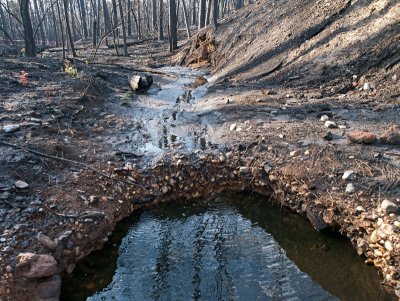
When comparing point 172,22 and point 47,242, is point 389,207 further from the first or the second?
point 172,22

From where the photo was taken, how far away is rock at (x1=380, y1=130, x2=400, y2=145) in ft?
18.2

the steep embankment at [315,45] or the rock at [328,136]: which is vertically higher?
the steep embankment at [315,45]

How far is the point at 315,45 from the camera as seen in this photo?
34.0 feet

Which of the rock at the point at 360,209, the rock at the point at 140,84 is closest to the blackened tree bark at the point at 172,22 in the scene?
the rock at the point at 140,84

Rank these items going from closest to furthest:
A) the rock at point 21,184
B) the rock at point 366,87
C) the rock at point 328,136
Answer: the rock at point 21,184 → the rock at point 328,136 → the rock at point 366,87

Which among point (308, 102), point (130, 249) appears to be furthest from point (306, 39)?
point (130, 249)

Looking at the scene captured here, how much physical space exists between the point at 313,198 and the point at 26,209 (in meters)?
3.86

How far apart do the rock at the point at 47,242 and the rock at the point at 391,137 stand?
498 cm

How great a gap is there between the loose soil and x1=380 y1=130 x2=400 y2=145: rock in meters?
0.14

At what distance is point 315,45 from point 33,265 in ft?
30.7

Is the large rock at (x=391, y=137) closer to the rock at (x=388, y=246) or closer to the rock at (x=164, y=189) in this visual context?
the rock at (x=388, y=246)

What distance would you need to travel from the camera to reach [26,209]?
14.5ft

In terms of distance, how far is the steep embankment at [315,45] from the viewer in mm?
8266

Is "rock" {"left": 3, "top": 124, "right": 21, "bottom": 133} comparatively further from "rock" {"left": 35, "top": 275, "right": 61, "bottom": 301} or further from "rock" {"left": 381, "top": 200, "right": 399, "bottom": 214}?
"rock" {"left": 381, "top": 200, "right": 399, "bottom": 214}
